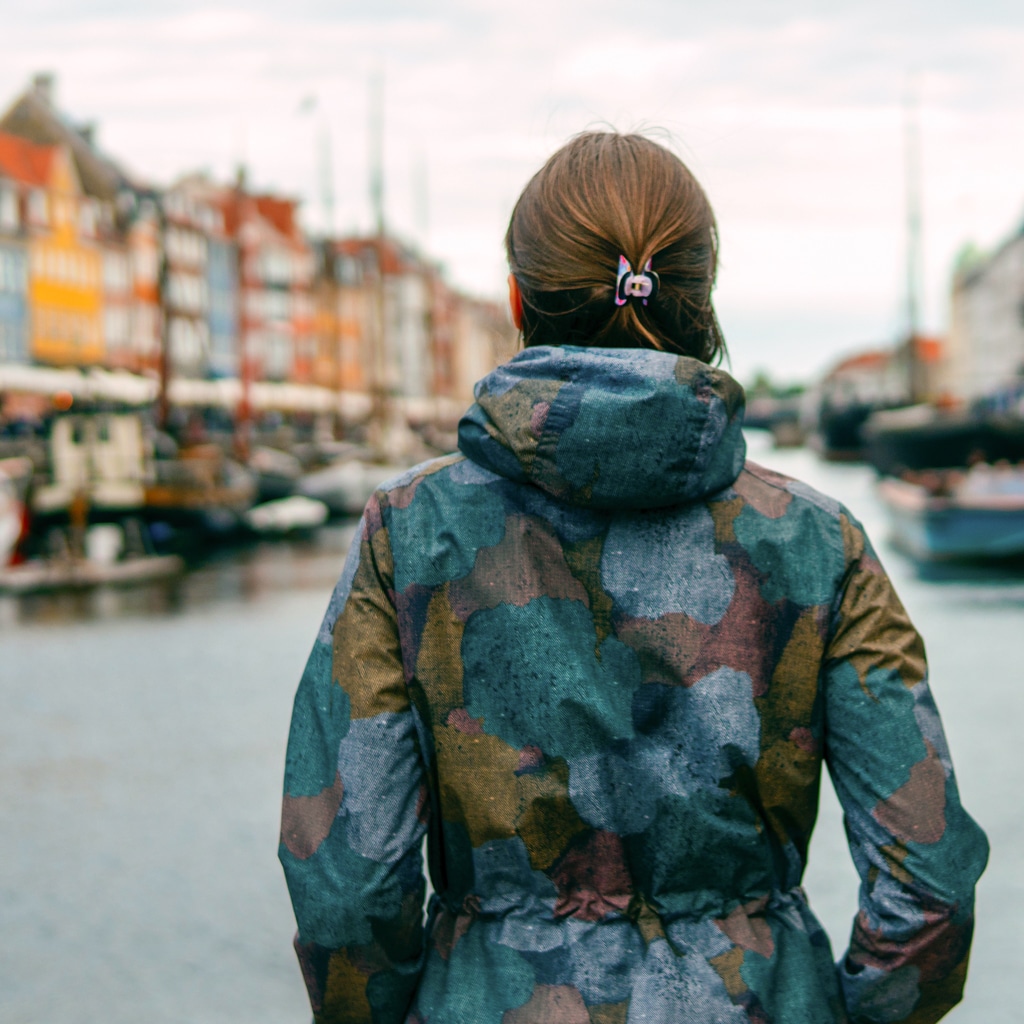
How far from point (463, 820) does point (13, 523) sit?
20191mm

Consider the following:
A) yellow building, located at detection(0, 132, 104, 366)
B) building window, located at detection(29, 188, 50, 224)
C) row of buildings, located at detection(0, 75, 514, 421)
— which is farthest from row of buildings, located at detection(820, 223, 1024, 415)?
building window, located at detection(29, 188, 50, 224)

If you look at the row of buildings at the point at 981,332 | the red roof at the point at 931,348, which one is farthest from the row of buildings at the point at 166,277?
the red roof at the point at 931,348

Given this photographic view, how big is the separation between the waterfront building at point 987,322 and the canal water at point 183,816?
80.8 m

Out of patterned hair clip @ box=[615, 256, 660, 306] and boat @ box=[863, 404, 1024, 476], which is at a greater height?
patterned hair clip @ box=[615, 256, 660, 306]

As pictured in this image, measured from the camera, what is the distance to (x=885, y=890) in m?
1.52

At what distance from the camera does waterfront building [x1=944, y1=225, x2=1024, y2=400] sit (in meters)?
101

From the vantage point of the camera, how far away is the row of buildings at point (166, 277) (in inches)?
2222

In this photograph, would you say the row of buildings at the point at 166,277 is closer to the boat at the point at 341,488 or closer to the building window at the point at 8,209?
the building window at the point at 8,209

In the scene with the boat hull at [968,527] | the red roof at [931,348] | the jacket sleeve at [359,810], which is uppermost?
the jacket sleeve at [359,810]

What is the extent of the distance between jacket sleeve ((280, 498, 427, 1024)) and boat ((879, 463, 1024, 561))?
17291 mm

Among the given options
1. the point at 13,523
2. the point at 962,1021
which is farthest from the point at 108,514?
the point at 962,1021

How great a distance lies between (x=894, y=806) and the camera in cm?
151

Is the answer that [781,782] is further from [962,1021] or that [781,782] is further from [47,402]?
[47,402]

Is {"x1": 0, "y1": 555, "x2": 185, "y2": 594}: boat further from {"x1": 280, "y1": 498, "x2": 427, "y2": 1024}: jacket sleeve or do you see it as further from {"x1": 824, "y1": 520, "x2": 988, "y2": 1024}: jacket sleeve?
{"x1": 824, "y1": 520, "x2": 988, "y2": 1024}: jacket sleeve
